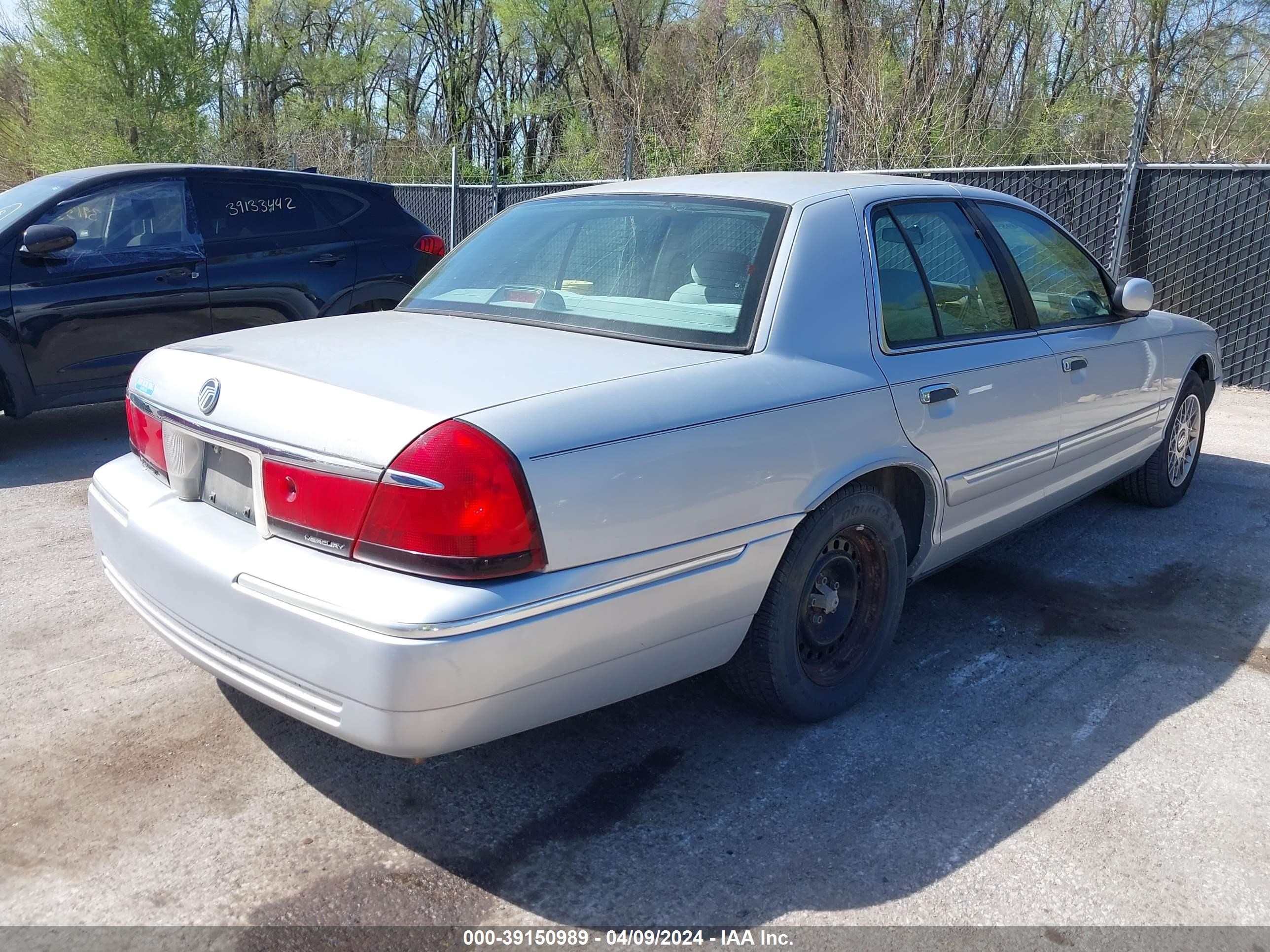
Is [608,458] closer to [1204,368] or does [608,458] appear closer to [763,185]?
[763,185]

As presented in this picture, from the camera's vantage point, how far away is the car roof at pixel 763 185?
3.36 metres

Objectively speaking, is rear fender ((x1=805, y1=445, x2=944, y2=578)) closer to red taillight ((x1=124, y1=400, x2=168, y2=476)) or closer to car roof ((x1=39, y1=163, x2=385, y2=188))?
red taillight ((x1=124, y1=400, x2=168, y2=476))

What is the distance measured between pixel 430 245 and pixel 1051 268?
15.5 feet

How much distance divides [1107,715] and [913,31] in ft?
48.6

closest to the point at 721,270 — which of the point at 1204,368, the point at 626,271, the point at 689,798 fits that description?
the point at 626,271

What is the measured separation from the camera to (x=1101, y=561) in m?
4.78

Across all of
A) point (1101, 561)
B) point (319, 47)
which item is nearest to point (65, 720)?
point (1101, 561)

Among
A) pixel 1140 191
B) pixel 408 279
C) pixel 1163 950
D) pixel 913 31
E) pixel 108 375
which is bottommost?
pixel 1163 950

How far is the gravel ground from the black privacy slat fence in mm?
5943

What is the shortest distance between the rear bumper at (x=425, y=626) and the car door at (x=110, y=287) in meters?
3.90

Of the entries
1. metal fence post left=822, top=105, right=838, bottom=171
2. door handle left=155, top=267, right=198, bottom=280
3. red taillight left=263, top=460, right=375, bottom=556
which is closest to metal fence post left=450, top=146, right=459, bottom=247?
metal fence post left=822, top=105, right=838, bottom=171

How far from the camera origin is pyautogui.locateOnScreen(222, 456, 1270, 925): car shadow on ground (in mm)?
2445

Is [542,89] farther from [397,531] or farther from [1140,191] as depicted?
[397,531]

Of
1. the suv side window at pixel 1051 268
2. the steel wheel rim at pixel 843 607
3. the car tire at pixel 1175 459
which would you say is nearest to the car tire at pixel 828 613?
the steel wheel rim at pixel 843 607
